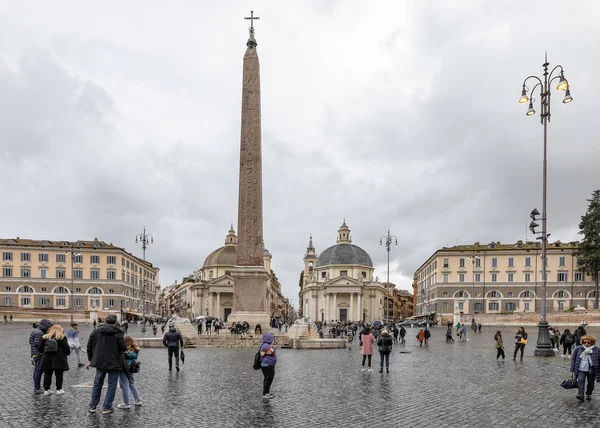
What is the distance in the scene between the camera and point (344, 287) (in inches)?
4008

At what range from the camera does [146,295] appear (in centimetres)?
9688

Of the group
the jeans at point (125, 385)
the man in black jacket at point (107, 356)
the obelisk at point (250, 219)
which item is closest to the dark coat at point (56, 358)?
the jeans at point (125, 385)

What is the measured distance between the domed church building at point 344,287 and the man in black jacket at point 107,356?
93215 millimetres

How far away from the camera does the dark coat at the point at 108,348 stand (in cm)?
852

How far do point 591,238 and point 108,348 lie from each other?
206ft

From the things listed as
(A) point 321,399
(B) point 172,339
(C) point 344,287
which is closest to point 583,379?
(A) point 321,399

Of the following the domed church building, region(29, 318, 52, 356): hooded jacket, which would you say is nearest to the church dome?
the domed church building

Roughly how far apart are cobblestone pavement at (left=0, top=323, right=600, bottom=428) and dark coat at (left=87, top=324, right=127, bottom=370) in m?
0.77

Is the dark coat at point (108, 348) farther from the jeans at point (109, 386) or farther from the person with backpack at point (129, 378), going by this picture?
the person with backpack at point (129, 378)

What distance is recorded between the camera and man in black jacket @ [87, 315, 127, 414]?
28.0 ft

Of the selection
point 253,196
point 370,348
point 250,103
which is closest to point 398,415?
point 370,348

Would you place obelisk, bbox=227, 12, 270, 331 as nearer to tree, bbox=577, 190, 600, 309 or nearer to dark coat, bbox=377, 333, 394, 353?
dark coat, bbox=377, 333, 394, 353

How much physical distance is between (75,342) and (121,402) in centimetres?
612

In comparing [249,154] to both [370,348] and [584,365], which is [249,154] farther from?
[584,365]
